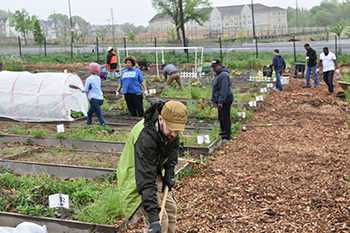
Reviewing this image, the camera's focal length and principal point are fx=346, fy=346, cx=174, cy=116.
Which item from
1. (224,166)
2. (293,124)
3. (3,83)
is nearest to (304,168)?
(224,166)

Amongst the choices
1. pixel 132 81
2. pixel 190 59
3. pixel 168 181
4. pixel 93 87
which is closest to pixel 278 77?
pixel 132 81

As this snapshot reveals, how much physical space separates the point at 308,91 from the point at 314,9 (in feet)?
329

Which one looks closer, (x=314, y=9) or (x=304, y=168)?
(x=304, y=168)

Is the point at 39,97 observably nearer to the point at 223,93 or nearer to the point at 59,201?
the point at 223,93

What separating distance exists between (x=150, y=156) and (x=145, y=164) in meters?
0.08

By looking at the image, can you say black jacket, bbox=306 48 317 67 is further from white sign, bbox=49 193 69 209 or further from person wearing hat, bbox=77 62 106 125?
white sign, bbox=49 193 69 209

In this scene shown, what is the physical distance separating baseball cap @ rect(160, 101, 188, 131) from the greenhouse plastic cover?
289 inches

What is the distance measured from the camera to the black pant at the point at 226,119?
7629mm

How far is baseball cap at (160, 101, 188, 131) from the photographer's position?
2.68 meters

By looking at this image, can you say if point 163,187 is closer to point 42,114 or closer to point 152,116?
point 152,116

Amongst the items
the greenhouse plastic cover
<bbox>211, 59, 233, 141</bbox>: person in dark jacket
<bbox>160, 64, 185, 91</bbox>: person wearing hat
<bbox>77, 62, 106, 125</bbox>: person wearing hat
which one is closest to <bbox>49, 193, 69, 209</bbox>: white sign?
<bbox>77, 62, 106, 125</bbox>: person wearing hat

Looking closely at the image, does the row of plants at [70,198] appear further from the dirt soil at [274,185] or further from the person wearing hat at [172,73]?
the person wearing hat at [172,73]

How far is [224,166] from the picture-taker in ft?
20.5

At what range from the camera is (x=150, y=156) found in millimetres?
2744
